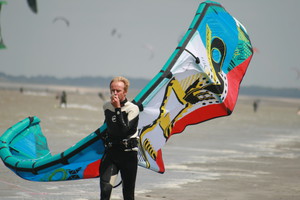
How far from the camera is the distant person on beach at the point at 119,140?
20.3ft

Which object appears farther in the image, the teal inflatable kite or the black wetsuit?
the teal inflatable kite

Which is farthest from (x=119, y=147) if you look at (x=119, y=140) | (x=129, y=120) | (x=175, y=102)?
(x=175, y=102)

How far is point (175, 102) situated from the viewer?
7383mm

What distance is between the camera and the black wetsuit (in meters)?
6.21

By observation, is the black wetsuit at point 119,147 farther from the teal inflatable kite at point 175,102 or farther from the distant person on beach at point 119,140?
the teal inflatable kite at point 175,102

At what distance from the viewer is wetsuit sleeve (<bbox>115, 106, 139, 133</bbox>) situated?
6.13 meters

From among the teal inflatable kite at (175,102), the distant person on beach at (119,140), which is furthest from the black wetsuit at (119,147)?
the teal inflatable kite at (175,102)

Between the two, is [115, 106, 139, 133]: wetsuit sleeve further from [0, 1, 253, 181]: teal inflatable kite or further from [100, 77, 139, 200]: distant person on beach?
[0, 1, 253, 181]: teal inflatable kite

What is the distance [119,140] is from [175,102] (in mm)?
1332

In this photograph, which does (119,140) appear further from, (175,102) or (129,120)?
(175,102)

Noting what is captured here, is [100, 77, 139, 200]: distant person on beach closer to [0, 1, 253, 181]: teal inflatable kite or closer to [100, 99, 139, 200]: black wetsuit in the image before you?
[100, 99, 139, 200]: black wetsuit

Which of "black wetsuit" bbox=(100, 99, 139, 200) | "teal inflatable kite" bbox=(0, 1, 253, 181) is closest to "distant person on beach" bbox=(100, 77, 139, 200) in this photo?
"black wetsuit" bbox=(100, 99, 139, 200)

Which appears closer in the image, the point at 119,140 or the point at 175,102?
the point at 119,140

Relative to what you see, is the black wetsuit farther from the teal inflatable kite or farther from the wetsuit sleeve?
the teal inflatable kite
